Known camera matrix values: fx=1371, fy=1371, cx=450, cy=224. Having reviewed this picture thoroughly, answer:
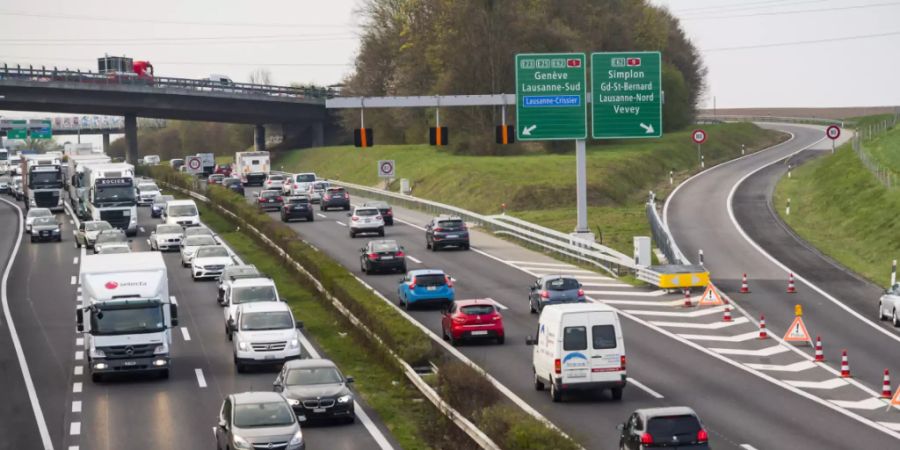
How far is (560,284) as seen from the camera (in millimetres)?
44188

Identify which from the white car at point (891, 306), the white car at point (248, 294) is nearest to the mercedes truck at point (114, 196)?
the white car at point (248, 294)

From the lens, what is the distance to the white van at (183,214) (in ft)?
235

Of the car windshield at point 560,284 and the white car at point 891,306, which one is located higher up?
the car windshield at point 560,284

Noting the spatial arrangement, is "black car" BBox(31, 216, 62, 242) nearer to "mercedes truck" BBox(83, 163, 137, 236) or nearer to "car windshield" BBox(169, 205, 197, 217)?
"mercedes truck" BBox(83, 163, 137, 236)

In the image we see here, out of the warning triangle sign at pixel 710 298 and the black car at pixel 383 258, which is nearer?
the warning triangle sign at pixel 710 298

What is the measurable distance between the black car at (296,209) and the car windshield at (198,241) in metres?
16.0

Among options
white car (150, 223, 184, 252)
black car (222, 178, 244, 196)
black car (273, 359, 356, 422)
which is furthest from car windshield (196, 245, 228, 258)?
black car (222, 178, 244, 196)

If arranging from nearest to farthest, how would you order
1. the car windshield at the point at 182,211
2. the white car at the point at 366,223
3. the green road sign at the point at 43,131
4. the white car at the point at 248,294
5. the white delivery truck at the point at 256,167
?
the white car at the point at 248,294
the white car at the point at 366,223
the car windshield at the point at 182,211
the white delivery truck at the point at 256,167
the green road sign at the point at 43,131

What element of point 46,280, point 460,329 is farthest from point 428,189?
point 460,329

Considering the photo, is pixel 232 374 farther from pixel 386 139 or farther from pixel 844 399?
pixel 386 139

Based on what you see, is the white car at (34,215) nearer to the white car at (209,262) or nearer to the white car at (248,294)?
the white car at (209,262)

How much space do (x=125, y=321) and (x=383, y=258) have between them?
68.0ft

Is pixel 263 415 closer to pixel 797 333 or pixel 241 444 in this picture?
pixel 241 444

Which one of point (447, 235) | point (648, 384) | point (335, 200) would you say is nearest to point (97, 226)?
→ point (447, 235)
